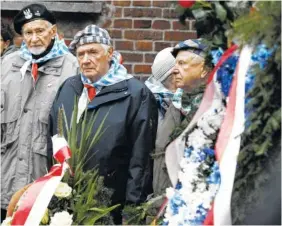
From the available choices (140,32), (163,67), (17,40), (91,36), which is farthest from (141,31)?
(91,36)

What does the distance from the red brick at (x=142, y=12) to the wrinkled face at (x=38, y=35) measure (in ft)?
6.05

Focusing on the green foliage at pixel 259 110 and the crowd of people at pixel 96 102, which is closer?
the green foliage at pixel 259 110

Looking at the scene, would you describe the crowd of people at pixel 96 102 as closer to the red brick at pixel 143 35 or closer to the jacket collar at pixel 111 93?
the jacket collar at pixel 111 93

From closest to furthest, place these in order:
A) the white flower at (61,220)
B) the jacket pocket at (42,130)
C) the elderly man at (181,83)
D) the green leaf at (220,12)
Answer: the green leaf at (220,12) < the white flower at (61,220) < the elderly man at (181,83) < the jacket pocket at (42,130)

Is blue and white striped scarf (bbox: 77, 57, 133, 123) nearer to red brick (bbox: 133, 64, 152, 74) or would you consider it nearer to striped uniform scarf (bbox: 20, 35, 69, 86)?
striped uniform scarf (bbox: 20, 35, 69, 86)

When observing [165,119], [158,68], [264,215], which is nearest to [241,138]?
[264,215]

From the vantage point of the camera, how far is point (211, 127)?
4.00m

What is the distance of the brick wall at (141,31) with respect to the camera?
28.5 ft

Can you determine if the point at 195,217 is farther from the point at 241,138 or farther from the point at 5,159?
the point at 5,159

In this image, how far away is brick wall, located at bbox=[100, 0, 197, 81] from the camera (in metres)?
8.67

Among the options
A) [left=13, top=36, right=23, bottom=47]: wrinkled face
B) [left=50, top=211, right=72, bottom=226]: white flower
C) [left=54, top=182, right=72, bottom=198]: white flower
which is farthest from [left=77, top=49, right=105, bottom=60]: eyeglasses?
[left=13, top=36, right=23, bottom=47]: wrinkled face

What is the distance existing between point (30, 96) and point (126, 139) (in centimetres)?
95

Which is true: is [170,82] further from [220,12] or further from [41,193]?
[220,12]

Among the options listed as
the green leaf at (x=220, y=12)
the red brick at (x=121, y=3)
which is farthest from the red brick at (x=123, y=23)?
the green leaf at (x=220, y=12)
